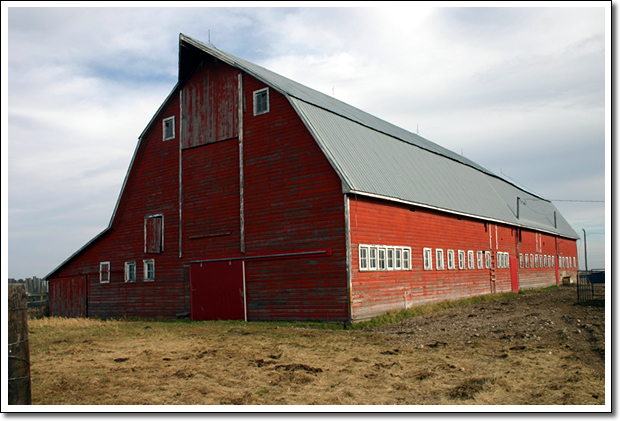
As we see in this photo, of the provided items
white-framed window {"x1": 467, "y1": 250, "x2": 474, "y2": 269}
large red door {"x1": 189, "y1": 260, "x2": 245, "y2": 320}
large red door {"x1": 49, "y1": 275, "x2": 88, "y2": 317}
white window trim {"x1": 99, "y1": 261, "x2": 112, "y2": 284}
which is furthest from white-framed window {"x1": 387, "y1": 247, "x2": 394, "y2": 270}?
large red door {"x1": 49, "y1": 275, "x2": 88, "y2": 317}

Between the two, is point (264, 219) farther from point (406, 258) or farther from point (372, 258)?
point (406, 258)

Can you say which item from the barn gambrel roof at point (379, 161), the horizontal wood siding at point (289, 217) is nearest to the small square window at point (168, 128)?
the barn gambrel roof at point (379, 161)

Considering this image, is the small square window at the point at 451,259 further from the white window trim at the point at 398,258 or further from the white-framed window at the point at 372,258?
the white-framed window at the point at 372,258

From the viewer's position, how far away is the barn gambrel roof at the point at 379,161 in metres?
19.8

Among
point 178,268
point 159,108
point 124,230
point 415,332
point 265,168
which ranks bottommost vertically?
point 415,332

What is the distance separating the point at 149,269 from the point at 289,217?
28.8 feet

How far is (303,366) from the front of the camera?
Answer: 414 inches

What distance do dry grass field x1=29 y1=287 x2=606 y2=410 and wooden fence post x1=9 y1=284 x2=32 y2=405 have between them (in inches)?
78.5

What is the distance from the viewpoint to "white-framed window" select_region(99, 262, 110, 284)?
1027 inches

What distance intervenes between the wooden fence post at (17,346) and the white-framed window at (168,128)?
18720mm
